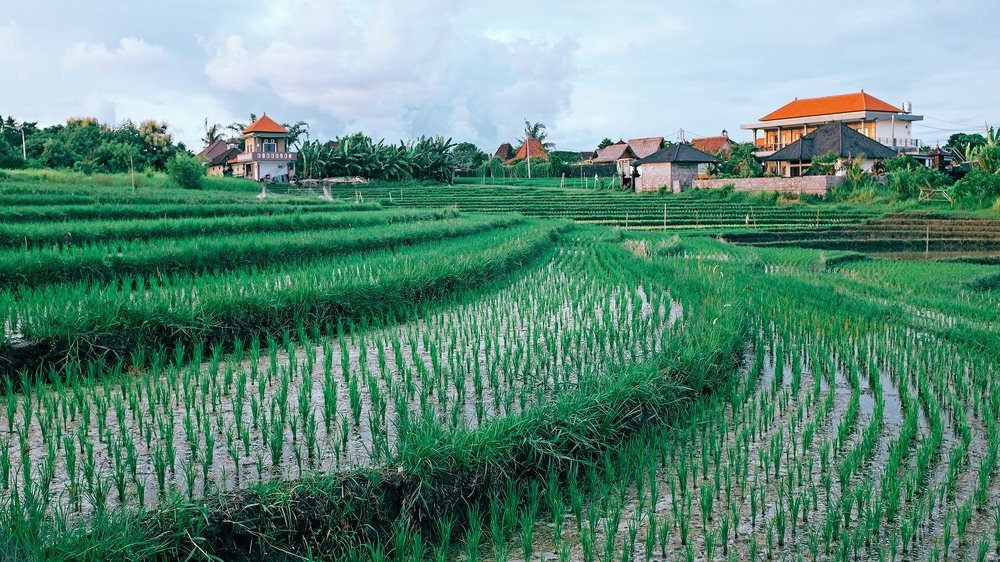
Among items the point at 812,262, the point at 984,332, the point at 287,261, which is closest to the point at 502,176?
the point at 812,262

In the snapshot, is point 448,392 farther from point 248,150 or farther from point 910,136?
point 910,136

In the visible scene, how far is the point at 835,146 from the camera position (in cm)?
3466

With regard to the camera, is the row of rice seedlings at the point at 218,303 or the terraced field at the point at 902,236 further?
the terraced field at the point at 902,236

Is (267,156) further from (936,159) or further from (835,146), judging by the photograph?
(936,159)

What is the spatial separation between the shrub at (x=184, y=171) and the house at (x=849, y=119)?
29.6 metres

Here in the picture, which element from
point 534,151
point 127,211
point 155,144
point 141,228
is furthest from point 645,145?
point 141,228

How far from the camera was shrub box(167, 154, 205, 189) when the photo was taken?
1102 inches

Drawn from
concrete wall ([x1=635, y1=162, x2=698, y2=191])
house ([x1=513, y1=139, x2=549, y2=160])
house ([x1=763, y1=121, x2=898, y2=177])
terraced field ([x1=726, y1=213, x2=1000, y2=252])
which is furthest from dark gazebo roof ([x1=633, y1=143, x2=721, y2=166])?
house ([x1=513, y1=139, x2=549, y2=160])

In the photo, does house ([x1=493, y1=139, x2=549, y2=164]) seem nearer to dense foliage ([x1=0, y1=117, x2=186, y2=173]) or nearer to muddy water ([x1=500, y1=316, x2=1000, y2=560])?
dense foliage ([x1=0, y1=117, x2=186, y2=173])

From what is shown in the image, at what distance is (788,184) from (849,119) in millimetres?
15704

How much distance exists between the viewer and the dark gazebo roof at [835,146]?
3444 cm

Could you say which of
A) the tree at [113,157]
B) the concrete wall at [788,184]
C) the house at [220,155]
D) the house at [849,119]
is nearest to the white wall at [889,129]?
the house at [849,119]

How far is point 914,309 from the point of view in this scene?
8.45m

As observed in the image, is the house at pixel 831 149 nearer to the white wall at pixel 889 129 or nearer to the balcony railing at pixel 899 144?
the balcony railing at pixel 899 144
